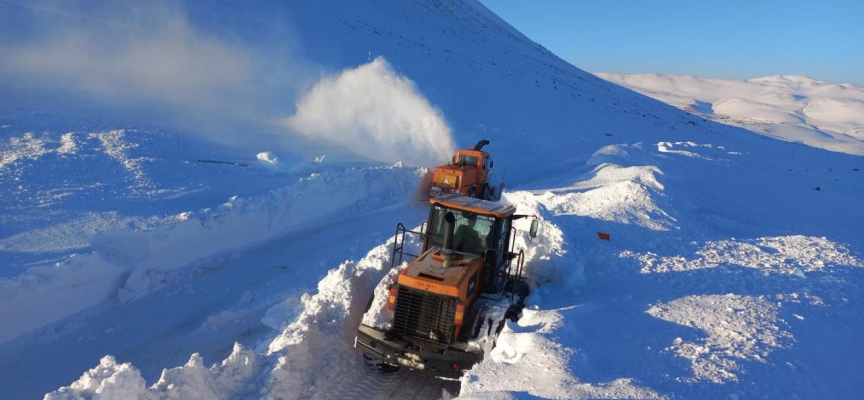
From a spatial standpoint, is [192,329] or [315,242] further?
[315,242]

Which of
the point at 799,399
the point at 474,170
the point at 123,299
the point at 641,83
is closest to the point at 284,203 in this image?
the point at 123,299

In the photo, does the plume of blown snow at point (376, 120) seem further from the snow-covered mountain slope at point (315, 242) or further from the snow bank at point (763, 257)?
the snow bank at point (763, 257)

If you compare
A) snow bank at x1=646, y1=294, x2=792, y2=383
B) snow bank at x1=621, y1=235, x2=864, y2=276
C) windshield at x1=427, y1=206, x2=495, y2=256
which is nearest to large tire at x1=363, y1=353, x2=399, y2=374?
windshield at x1=427, y1=206, x2=495, y2=256

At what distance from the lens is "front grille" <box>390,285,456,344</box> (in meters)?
6.73

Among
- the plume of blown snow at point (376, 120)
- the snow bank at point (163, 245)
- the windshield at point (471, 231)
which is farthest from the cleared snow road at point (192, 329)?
the plume of blown snow at point (376, 120)

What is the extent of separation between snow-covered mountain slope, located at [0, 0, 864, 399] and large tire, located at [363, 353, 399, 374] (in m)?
0.11

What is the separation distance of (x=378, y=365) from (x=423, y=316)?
880 millimetres

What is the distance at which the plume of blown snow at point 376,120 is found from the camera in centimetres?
2249

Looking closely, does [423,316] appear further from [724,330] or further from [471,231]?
[724,330]

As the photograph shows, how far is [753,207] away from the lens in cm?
1545

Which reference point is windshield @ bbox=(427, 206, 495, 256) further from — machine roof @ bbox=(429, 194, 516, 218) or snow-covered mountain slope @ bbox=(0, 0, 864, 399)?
snow-covered mountain slope @ bbox=(0, 0, 864, 399)

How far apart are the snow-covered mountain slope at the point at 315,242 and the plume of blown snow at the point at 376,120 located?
109 millimetres

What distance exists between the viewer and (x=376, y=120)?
2339cm

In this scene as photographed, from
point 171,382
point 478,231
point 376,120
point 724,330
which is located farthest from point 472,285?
point 376,120
